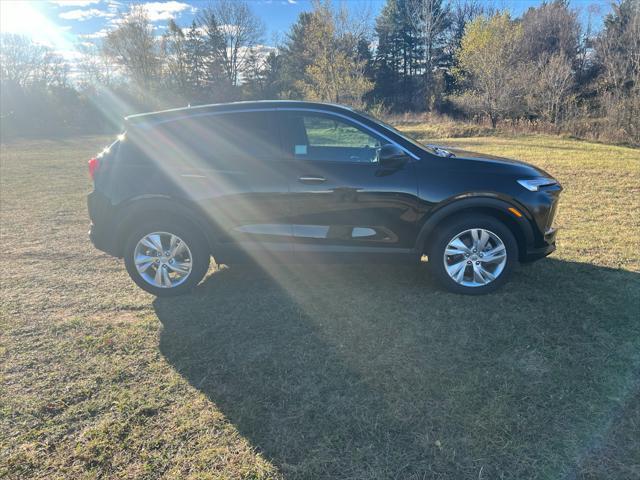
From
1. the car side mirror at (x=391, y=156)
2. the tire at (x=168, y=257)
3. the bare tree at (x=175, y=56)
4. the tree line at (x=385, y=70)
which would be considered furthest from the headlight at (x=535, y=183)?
the bare tree at (x=175, y=56)

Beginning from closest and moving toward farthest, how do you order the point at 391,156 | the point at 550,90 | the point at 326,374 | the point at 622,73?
the point at 326,374 → the point at 391,156 → the point at 622,73 → the point at 550,90

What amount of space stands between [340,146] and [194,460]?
117 inches

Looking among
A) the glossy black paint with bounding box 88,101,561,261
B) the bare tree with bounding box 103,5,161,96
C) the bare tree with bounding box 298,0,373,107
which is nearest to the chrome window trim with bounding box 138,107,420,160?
the glossy black paint with bounding box 88,101,561,261

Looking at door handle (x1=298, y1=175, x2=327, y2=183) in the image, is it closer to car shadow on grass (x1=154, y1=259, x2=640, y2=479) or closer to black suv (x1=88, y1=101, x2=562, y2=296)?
black suv (x1=88, y1=101, x2=562, y2=296)

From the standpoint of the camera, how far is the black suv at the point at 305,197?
12.2ft

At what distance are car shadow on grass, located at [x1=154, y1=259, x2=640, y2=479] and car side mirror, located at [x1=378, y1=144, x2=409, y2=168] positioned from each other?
1.24m

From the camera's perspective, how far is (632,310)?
3.51m

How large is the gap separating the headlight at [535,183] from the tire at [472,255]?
0.39 m

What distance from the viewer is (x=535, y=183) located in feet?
12.3

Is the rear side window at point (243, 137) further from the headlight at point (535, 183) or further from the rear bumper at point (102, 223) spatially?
the headlight at point (535, 183)

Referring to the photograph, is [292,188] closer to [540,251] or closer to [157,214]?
[157,214]

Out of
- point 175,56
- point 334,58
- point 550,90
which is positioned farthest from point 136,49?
point 550,90

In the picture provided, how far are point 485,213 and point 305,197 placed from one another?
5.38 feet

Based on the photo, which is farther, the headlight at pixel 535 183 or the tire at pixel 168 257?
the tire at pixel 168 257
